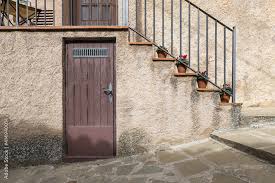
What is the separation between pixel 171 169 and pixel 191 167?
0.23m

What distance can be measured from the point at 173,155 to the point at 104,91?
1404mm

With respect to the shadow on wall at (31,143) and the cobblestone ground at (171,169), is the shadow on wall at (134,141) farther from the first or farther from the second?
the shadow on wall at (31,143)

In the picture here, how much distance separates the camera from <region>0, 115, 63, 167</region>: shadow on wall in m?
3.88

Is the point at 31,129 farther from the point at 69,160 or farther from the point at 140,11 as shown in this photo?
the point at 140,11

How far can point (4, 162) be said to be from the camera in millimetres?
3922

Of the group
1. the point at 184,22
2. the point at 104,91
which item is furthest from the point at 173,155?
the point at 184,22

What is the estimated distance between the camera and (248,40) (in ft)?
17.1

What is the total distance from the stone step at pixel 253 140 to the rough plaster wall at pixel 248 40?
1512mm

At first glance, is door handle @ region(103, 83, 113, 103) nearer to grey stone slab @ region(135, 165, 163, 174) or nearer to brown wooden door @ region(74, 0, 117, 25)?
grey stone slab @ region(135, 165, 163, 174)

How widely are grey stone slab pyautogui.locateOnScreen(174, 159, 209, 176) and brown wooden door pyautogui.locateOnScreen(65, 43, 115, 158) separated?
128cm

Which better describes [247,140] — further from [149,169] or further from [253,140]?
[149,169]

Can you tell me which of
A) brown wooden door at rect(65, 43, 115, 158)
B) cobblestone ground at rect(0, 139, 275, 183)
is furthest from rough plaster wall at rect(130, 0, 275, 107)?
cobblestone ground at rect(0, 139, 275, 183)

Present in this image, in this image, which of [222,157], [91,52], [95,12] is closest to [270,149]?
[222,157]

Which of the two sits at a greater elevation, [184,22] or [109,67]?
[184,22]
